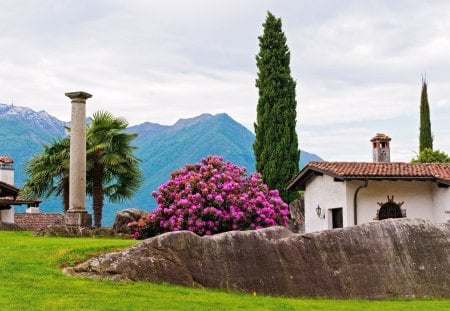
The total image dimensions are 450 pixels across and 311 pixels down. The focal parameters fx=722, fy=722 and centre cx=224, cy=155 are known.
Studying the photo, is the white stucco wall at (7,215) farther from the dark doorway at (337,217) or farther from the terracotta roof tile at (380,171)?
the dark doorway at (337,217)

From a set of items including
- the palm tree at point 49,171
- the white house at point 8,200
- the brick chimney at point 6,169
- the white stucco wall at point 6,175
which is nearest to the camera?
the palm tree at point 49,171

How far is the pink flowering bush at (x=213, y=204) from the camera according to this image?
70.7 ft

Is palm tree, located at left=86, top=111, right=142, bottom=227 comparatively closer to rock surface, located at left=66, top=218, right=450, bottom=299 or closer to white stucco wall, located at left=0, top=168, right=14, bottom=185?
white stucco wall, located at left=0, top=168, right=14, bottom=185

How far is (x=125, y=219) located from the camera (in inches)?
1016

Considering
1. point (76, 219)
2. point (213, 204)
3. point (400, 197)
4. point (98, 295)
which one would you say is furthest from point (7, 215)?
point (98, 295)

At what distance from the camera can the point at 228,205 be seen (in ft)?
72.0

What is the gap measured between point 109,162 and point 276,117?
9.12 metres

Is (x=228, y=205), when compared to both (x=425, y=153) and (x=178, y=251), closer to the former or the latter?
(x=178, y=251)

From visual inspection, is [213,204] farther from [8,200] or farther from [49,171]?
[8,200]

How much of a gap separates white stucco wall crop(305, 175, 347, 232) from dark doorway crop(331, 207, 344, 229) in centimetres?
18

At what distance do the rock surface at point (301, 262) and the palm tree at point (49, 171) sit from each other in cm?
2258

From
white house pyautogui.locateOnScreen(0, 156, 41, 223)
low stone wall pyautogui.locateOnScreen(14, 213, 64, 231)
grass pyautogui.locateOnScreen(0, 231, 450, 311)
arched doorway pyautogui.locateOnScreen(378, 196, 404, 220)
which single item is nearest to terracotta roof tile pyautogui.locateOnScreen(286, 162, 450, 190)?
arched doorway pyautogui.locateOnScreen(378, 196, 404, 220)

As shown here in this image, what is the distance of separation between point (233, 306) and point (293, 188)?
2221cm

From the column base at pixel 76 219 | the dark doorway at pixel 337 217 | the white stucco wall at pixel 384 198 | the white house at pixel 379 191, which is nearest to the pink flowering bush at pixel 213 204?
the column base at pixel 76 219
